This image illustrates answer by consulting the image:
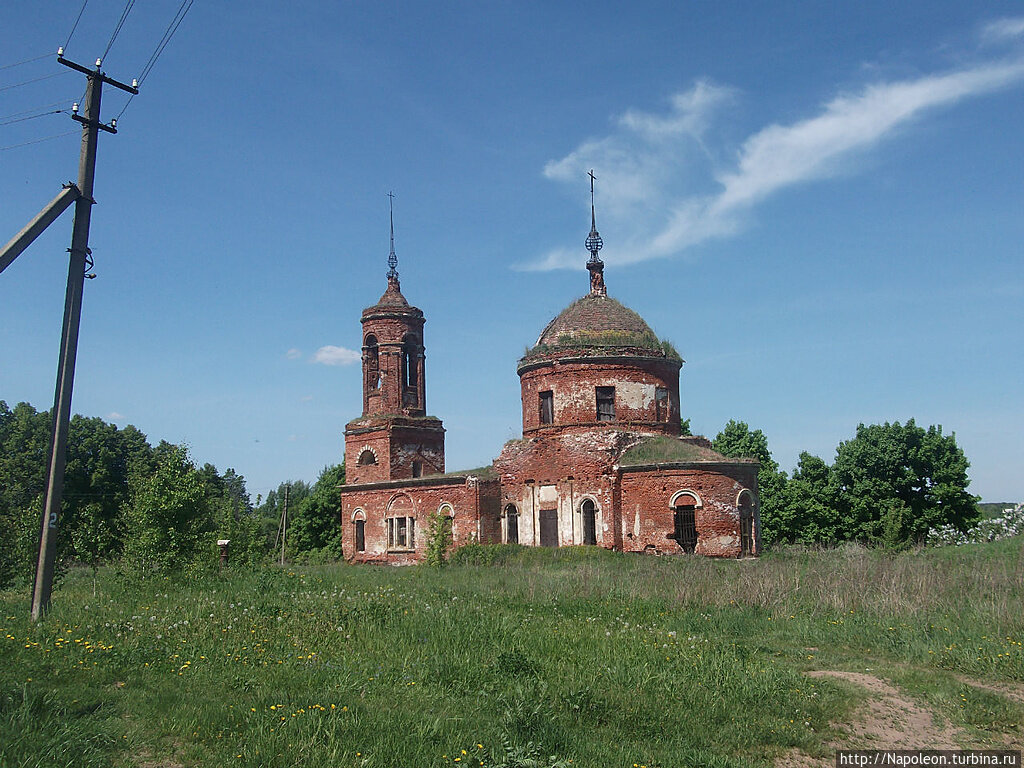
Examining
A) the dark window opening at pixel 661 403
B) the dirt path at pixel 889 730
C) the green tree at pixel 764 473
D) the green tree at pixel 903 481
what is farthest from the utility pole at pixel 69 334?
the green tree at pixel 903 481

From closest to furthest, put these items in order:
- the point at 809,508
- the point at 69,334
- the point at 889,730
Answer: the point at 889,730 < the point at 69,334 < the point at 809,508

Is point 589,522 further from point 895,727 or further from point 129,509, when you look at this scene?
point 895,727

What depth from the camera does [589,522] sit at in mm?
27422

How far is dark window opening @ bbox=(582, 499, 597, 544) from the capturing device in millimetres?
27234

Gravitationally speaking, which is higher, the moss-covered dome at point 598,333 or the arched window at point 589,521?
the moss-covered dome at point 598,333

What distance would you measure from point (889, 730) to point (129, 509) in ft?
56.7

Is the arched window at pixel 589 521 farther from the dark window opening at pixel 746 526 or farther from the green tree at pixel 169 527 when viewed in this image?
the green tree at pixel 169 527

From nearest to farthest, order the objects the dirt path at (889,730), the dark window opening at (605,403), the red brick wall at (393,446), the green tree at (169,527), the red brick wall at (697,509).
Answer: the dirt path at (889,730) < the green tree at (169,527) < the red brick wall at (697,509) < the dark window opening at (605,403) < the red brick wall at (393,446)

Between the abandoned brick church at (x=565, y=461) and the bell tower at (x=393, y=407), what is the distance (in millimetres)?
51

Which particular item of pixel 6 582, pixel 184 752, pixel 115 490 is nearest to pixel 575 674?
pixel 184 752

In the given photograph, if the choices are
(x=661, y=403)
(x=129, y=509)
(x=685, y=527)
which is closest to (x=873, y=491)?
(x=661, y=403)

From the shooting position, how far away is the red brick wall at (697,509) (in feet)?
82.3

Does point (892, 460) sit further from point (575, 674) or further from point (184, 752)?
point (184, 752)

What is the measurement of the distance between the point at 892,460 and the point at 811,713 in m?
30.5
